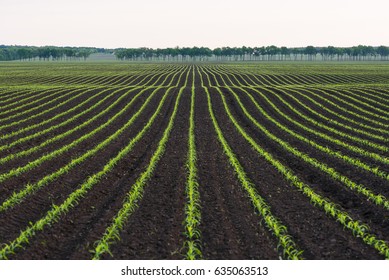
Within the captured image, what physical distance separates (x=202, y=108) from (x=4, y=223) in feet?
70.3

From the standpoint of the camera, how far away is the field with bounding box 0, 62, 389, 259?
9.20 meters

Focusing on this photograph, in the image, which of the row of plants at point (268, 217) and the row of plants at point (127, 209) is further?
the row of plants at point (127, 209)

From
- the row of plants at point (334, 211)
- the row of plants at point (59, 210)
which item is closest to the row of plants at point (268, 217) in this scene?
the row of plants at point (334, 211)

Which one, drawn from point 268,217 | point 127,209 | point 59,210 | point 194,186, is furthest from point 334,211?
point 59,210

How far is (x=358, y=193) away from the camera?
12.5 metres

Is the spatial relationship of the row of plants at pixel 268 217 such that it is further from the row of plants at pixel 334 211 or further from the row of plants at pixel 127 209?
the row of plants at pixel 127 209

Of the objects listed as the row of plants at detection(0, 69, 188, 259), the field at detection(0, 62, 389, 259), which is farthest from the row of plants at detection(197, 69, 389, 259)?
the row of plants at detection(0, 69, 188, 259)

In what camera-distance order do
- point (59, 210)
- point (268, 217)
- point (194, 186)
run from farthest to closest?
point (194, 186) → point (59, 210) → point (268, 217)

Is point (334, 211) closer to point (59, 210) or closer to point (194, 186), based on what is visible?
point (194, 186)

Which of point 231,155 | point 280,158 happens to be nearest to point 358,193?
point 280,158

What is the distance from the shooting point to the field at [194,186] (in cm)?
920

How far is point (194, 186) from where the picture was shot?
13094 millimetres
